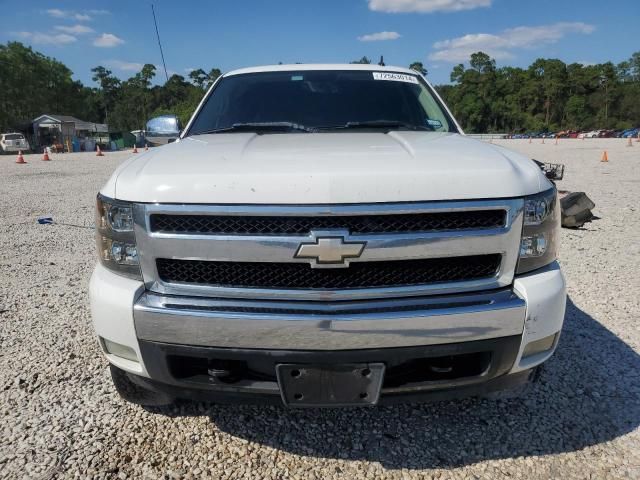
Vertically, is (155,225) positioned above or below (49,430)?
above

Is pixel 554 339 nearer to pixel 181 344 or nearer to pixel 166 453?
pixel 181 344

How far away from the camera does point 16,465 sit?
208 centimetres

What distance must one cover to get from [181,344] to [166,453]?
0.72 m

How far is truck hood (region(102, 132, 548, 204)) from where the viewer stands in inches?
67.6

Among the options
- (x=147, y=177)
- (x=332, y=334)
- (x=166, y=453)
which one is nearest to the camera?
(x=332, y=334)

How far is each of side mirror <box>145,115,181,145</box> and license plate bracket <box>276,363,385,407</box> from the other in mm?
2090

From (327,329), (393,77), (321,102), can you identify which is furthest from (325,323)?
(393,77)

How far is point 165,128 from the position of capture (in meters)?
3.24

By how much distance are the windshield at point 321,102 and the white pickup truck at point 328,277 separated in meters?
1.21

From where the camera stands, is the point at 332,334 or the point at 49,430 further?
the point at 49,430

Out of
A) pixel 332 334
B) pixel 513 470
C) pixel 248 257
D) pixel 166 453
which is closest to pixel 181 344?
pixel 248 257

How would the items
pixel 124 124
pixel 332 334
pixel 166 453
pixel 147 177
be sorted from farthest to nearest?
pixel 124 124 → pixel 166 453 → pixel 147 177 → pixel 332 334

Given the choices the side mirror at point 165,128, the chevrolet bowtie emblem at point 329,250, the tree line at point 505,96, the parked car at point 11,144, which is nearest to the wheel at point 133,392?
the chevrolet bowtie emblem at point 329,250

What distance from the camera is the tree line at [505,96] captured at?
84.1 m
